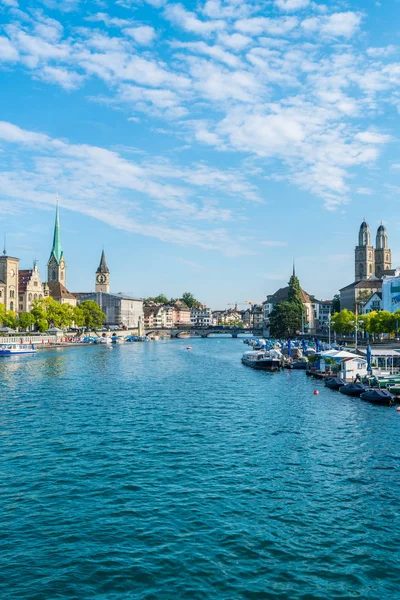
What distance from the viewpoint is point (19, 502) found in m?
23.7

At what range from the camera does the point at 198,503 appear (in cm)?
2358

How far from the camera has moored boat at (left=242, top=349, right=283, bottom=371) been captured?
291 feet

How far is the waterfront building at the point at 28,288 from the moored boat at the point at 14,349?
5758cm

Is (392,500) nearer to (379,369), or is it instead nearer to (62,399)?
(62,399)

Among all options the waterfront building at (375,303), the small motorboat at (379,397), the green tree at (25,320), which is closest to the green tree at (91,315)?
the green tree at (25,320)

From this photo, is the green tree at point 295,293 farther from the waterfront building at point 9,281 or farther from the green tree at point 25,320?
the waterfront building at point 9,281

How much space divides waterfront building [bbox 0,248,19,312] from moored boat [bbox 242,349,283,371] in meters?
84.7

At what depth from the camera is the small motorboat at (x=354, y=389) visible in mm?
56094

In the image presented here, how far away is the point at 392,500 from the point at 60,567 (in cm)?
1446

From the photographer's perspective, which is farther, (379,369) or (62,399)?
(379,369)

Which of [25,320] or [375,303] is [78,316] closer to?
[25,320]

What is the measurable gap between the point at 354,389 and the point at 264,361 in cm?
3266

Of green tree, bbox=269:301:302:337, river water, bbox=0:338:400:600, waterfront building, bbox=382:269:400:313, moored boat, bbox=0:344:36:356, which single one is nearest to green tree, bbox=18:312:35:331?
moored boat, bbox=0:344:36:356

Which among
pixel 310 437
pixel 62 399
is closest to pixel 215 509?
Answer: pixel 310 437
